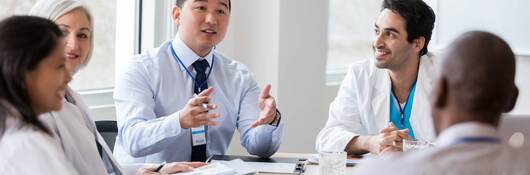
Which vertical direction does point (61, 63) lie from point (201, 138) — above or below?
above

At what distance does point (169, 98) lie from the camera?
3.26 meters

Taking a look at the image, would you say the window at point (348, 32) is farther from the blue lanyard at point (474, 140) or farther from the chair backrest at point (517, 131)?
the blue lanyard at point (474, 140)

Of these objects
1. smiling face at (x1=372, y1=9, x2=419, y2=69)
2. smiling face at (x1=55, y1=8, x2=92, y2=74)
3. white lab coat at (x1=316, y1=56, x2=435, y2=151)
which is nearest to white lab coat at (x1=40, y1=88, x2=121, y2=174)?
smiling face at (x1=55, y1=8, x2=92, y2=74)

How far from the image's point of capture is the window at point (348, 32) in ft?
19.5

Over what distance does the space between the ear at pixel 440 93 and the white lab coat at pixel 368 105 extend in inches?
75.6

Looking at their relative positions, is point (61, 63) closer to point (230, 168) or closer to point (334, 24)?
point (230, 168)

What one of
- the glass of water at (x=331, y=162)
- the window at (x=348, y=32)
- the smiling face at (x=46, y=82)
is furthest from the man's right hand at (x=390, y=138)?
the window at (x=348, y=32)

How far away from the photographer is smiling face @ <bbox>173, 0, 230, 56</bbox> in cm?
334

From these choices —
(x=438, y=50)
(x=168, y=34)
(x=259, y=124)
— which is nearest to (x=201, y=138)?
(x=259, y=124)

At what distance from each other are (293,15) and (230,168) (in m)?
2.18

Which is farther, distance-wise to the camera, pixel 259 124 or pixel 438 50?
pixel 438 50

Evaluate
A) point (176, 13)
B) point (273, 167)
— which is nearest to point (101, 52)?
point (176, 13)

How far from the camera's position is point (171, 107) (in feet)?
10.7

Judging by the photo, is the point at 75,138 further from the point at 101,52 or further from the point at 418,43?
the point at 101,52
